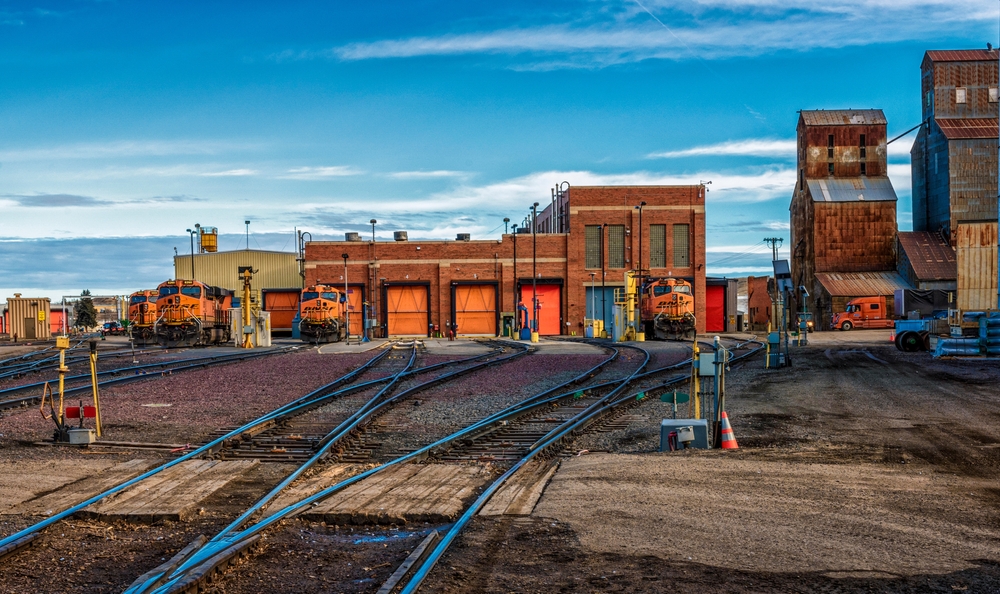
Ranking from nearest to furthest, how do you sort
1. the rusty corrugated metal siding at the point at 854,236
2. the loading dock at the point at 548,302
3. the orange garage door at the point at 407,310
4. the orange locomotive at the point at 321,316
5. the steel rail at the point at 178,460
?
the steel rail at the point at 178,460
the orange locomotive at the point at 321,316
the loading dock at the point at 548,302
the orange garage door at the point at 407,310
the rusty corrugated metal siding at the point at 854,236

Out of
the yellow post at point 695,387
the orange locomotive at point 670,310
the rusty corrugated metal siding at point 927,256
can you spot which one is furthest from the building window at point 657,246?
the yellow post at point 695,387

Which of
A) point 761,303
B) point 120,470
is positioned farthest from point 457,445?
point 761,303

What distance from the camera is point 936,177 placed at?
66.8 meters

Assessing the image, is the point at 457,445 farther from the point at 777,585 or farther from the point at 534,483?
the point at 777,585

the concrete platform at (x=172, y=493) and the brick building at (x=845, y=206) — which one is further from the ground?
the brick building at (x=845, y=206)

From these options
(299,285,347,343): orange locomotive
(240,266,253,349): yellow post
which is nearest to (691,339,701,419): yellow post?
(240,266,253,349): yellow post

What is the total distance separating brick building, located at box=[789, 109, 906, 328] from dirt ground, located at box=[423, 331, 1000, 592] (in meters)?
55.0

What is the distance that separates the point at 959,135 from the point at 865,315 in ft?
49.3

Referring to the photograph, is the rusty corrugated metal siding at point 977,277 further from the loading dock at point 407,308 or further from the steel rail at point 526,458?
the loading dock at point 407,308

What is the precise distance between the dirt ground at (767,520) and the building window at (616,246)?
5171 cm

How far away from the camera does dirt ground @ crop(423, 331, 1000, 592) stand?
19.6 ft

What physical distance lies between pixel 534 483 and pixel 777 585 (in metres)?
3.60

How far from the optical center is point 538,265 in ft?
214

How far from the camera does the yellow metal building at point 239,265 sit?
77.4 m
